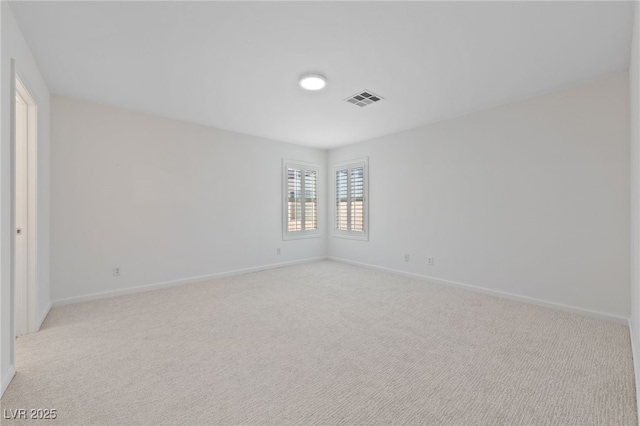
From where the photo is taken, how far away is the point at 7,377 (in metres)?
1.75

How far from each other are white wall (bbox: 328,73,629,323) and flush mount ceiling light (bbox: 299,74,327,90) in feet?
7.43

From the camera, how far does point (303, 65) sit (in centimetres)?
259

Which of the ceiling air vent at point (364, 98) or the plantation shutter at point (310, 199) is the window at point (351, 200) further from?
the ceiling air vent at point (364, 98)

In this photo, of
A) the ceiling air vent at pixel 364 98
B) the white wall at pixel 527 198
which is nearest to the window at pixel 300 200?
the white wall at pixel 527 198

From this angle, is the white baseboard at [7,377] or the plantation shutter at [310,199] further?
the plantation shutter at [310,199]

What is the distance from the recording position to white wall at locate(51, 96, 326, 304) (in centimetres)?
333

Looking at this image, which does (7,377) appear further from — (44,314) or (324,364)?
(324,364)

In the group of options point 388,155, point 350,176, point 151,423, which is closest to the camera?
point 151,423

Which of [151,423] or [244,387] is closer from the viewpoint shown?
[151,423]

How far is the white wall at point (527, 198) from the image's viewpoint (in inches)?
110

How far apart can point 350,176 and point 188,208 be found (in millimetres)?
3124

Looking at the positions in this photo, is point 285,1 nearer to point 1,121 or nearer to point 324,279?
point 1,121

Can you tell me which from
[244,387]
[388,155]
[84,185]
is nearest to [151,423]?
[244,387]

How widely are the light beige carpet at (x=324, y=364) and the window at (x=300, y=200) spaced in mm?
2403
